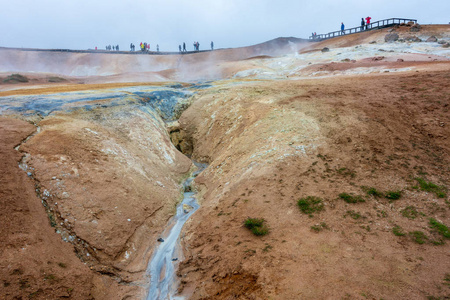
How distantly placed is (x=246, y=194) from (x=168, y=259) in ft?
8.14

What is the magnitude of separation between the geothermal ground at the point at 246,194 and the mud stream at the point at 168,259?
161mm

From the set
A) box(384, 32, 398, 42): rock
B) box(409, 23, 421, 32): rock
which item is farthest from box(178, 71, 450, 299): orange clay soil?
box(409, 23, 421, 32): rock

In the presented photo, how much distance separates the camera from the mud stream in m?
6.25

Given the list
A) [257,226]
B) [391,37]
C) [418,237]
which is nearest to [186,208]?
[257,226]

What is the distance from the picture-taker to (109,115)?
1130cm

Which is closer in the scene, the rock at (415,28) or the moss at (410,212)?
the moss at (410,212)

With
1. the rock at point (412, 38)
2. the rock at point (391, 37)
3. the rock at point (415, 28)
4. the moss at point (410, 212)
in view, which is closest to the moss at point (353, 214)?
the moss at point (410, 212)

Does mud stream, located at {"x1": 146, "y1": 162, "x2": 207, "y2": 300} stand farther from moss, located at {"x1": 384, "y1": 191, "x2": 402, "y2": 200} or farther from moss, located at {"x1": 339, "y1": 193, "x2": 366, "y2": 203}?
moss, located at {"x1": 384, "y1": 191, "x2": 402, "y2": 200}

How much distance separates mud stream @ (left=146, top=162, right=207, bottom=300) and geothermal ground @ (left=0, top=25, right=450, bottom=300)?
161 millimetres

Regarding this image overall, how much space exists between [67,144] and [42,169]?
131cm

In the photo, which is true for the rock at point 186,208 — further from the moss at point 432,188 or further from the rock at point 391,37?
the rock at point 391,37

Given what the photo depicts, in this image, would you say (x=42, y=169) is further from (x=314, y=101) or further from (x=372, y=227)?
(x=314, y=101)

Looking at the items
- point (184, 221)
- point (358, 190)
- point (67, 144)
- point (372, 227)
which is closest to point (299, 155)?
point (358, 190)

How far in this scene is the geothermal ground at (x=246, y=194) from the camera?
507cm
